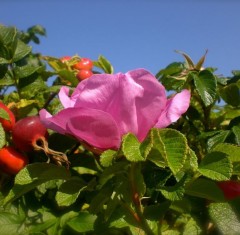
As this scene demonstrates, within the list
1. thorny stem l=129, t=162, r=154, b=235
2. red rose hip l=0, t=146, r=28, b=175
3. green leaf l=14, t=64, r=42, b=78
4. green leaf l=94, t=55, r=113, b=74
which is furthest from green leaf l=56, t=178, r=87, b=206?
green leaf l=94, t=55, r=113, b=74

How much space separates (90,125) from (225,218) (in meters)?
0.39

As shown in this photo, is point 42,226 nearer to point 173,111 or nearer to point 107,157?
point 107,157

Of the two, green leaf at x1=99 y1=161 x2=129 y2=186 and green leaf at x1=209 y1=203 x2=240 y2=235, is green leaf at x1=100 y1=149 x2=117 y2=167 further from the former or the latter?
green leaf at x1=209 y1=203 x2=240 y2=235

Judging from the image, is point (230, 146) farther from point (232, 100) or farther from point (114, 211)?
point (232, 100)

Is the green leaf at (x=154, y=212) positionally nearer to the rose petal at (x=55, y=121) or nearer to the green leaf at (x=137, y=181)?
the green leaf at (x=137, y=181)

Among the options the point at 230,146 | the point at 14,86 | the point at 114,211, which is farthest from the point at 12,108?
the point at 230,146

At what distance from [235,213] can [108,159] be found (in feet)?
1.12

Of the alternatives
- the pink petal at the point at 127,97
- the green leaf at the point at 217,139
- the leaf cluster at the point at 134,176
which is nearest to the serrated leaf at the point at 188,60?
the leaf cluster at the point at 134,176

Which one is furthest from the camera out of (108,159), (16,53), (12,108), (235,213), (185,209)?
(16,53)

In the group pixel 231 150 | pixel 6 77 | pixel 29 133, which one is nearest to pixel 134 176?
pixel 231 150

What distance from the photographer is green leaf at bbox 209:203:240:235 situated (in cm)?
96

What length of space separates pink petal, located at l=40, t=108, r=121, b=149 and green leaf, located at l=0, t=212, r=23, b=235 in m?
0.43

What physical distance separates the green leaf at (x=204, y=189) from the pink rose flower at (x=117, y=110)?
17 centimetres

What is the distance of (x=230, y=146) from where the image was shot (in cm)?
96
